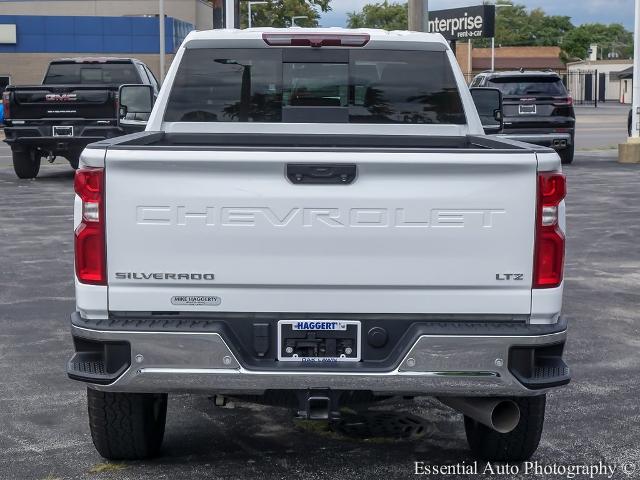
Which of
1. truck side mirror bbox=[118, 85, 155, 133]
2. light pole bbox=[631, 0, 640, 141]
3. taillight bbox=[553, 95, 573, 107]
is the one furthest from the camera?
light pole bbox=[631, 0, 640, 141]

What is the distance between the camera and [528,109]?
23641 mm

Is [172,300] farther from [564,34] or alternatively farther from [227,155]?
[564,34]

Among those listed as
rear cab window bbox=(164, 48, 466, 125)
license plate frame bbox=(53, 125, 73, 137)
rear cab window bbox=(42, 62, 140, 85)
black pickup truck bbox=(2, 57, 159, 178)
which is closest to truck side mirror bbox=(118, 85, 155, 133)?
rear cab window bbox=(164, 48, 466, 125)

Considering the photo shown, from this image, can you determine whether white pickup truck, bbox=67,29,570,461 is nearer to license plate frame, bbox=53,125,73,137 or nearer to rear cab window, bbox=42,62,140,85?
license plate frame, bbox=53,125,73,137

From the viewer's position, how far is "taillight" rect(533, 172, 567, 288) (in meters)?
4.81

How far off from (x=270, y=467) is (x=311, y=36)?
8.28ft

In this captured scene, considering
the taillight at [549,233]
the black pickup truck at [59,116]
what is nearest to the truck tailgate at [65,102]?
the black pickup truck at [59,116]

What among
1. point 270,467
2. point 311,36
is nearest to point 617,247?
point 311,36

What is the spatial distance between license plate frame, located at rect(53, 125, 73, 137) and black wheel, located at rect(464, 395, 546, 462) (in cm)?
1538

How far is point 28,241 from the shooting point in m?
13.7

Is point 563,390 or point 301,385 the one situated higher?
point 301,385

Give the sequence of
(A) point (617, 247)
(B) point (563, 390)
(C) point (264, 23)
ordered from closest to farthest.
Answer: (B) point (563, 390)
(A) point (617, 247)
(C) point (264, 23)

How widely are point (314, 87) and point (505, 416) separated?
8.28 feet

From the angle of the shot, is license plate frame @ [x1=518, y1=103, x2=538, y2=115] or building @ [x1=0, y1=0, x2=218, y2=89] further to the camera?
building @ [x1=0, y1=0, x2=218, y2=89]
